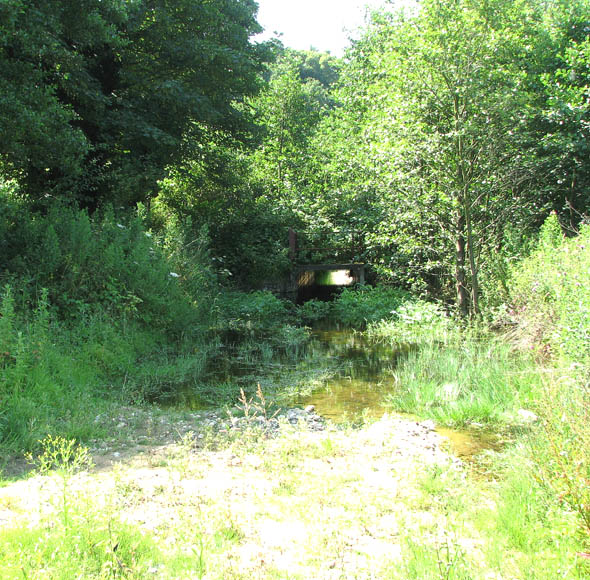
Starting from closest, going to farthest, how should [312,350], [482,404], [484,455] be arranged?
[484,455], [482,404], [312,350]

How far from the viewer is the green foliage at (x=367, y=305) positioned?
44.5 feet

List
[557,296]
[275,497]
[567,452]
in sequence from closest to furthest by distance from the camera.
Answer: [567,452], [275,497], [557,296]

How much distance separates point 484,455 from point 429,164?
6992 mm

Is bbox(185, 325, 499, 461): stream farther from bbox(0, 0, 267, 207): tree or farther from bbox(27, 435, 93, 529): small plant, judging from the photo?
bbox(0, 0, 267, 207): tree

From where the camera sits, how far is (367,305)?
14.2m

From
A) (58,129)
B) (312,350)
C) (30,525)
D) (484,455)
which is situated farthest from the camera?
(312,350)

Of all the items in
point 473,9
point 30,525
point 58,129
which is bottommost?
point 30,525

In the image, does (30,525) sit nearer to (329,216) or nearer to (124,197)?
(124,197)

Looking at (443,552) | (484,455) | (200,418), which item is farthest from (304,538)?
(200,418)

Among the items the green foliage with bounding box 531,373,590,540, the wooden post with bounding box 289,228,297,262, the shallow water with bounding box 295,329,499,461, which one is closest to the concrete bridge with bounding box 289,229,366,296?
the wooden post with bounding box 289,228,297,262

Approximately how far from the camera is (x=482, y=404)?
623 cm

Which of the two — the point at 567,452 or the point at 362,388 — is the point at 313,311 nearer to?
the point at 362,388

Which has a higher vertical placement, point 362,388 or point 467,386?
point 467,386

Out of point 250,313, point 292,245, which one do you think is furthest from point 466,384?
point 292,245
